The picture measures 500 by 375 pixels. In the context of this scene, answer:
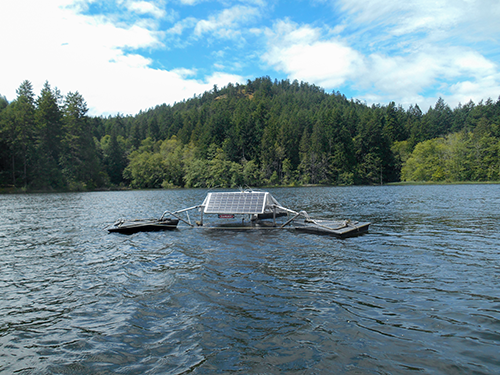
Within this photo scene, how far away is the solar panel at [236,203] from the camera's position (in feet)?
76.0

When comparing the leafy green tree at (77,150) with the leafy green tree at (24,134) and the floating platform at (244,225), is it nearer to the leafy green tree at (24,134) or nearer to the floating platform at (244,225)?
the leafy green tree at (24,134)

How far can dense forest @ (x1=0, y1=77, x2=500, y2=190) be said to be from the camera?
94.7 meters

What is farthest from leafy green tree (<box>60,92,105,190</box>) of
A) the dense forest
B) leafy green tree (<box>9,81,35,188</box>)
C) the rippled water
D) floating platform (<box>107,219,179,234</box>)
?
the rippled water

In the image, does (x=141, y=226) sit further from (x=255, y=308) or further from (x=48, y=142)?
(x=48, y=142)

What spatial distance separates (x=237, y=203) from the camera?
24047 mm

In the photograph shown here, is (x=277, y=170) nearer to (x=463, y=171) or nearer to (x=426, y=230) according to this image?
(x=463, y=171)

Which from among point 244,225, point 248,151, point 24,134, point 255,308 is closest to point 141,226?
point 244,225

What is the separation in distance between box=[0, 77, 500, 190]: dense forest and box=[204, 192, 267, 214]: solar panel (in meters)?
88.2

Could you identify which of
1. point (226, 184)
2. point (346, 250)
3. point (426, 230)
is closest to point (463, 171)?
point (226, 184)

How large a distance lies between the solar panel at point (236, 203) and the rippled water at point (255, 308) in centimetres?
547

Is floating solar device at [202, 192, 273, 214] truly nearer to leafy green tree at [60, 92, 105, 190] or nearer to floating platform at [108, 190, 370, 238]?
floating platform at [108, 190, 370, 238]

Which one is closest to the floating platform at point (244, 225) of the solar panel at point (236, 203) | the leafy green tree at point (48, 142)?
the solar panel at point (236, 203)

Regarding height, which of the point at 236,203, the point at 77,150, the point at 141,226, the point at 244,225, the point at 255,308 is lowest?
the point at 255,308

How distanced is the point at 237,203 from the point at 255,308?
15.0 metres
